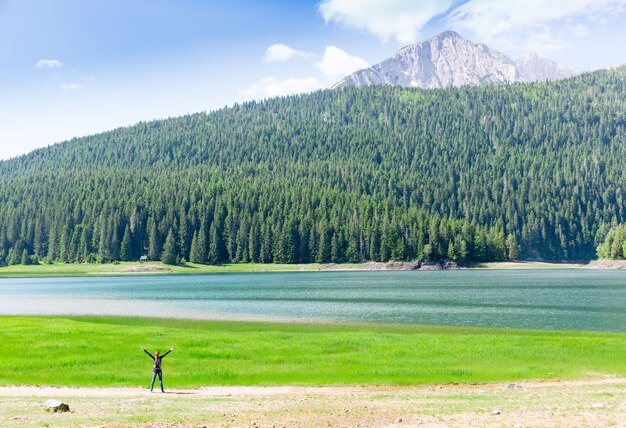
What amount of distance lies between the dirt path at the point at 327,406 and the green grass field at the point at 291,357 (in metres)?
2.78

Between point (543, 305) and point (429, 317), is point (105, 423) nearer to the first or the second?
point (429, 317)

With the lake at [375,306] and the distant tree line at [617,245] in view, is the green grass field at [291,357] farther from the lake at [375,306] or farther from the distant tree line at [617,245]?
the distant tree line at [617,245]

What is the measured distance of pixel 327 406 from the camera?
22953mm

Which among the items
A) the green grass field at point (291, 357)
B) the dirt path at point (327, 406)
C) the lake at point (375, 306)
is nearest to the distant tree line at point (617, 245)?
the lake at point (375, 306)

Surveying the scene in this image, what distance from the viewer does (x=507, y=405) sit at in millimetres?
22203

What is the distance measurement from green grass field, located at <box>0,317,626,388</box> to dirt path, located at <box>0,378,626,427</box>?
9.13 ft

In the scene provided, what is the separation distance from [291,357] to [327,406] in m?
15.0

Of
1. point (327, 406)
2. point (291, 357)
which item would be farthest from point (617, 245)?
point (327, 406)

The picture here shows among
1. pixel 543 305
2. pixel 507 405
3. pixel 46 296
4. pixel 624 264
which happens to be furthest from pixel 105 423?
pixel 624 264

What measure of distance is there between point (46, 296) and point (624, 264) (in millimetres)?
165437

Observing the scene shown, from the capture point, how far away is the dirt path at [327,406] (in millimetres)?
19350

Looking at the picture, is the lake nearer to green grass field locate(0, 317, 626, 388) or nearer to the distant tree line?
green grass field locate(0, 317, 626, 388)

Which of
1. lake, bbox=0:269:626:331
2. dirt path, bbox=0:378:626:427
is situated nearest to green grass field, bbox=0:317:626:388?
dirt path, bbox=0:378:626:427

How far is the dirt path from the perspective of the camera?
19.4 metres
